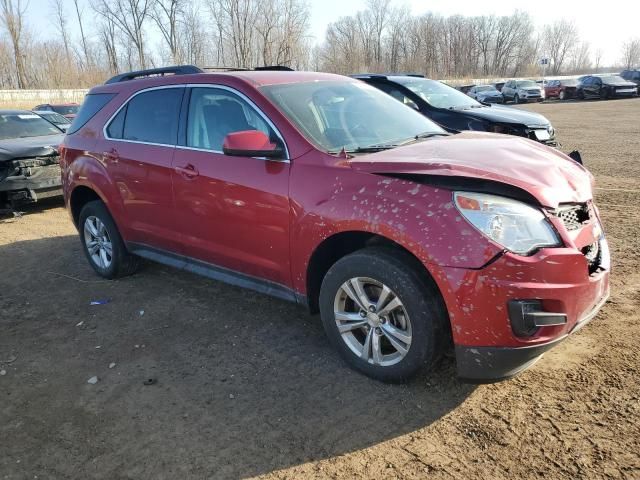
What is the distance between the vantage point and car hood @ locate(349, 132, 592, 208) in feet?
9.08

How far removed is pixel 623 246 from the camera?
529cm

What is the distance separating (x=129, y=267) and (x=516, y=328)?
3.99m

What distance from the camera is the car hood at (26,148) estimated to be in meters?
7.89

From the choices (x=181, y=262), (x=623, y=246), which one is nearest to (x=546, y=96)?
(x=623, y=246)

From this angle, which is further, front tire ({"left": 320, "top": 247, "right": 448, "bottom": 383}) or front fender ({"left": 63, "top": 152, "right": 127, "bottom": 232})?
front fender ({"left": 63, "top": 152, "right": 127, "bottom": 232})

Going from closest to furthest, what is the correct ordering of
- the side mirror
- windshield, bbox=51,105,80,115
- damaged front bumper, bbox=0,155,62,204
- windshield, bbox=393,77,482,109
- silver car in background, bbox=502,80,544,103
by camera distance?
the side mirror < damaged front bumper, bbox=0,155,62,204 < windshield, bbox=393,77,482,109 < windshield, bbox=51,105,80,115 < silver car in background, bbox=502,80,544,103

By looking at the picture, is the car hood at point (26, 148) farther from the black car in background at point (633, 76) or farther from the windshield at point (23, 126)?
the black car in background at point (633, 76)

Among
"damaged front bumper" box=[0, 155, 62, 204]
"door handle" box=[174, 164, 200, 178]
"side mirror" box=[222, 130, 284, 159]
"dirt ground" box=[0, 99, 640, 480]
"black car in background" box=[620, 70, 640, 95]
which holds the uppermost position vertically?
"black car in background" box=[620, 70, 640, 95]

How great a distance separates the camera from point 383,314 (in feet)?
10.1

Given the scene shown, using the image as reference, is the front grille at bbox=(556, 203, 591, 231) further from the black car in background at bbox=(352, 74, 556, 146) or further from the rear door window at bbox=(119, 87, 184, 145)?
the black car in background at bbox=(352, 74, 556, 146)

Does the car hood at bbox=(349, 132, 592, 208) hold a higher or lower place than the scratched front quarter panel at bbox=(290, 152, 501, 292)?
higher

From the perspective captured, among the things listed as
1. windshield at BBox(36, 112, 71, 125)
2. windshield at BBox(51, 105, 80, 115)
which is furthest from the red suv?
windshield at BBox(51, 105, 80, 115)

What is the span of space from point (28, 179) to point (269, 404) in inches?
264

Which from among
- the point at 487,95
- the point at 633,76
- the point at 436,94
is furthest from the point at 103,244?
the point at 633,76
